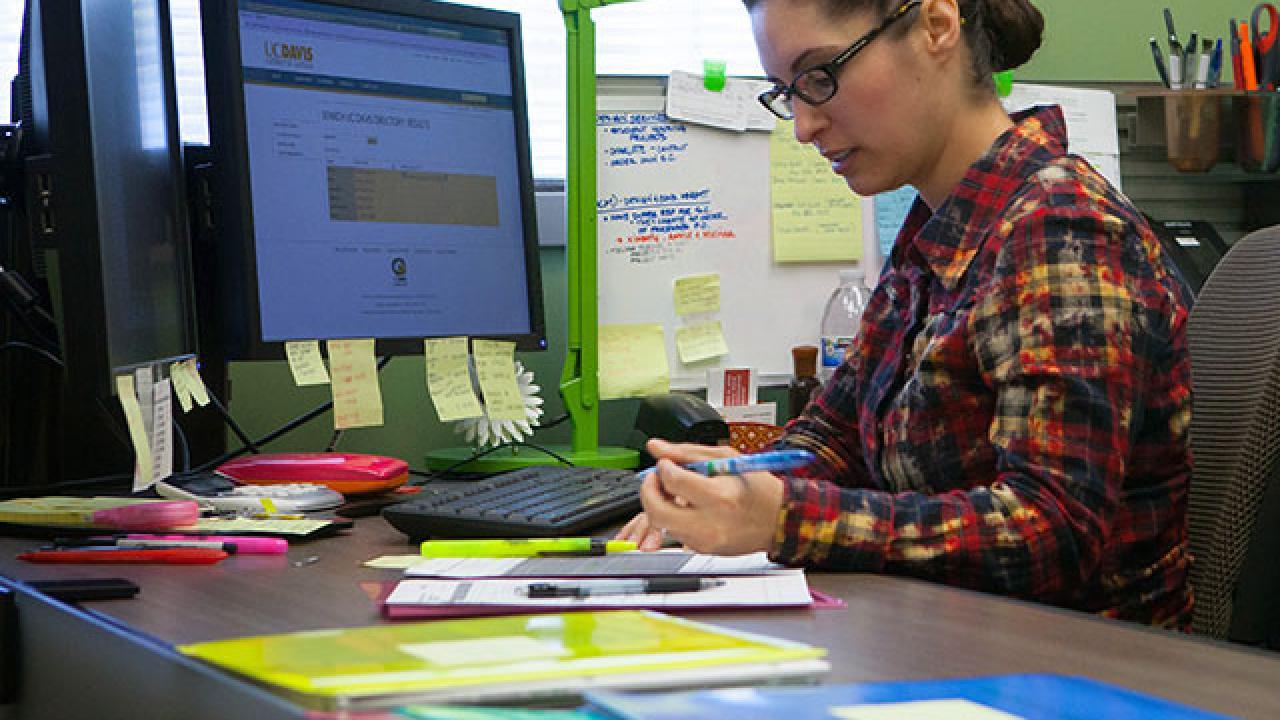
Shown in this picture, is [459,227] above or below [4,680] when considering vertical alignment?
above

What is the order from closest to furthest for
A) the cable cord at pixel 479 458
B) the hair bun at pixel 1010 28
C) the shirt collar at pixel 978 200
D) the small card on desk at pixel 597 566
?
the small card on desk at pixel 597 566
the shirt collar at pixel 978 200
the hair bun at pixel 1010 28
the cable cord at pixel 479 458

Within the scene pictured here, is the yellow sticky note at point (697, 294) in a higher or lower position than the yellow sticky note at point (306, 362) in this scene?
higher

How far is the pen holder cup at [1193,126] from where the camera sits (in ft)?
7.59

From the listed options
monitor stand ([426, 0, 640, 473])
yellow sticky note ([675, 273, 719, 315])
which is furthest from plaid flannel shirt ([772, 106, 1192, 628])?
yellow sticky note ([675, 273, 719, 315])

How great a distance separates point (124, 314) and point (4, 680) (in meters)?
0.37

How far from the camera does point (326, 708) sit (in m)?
0.56

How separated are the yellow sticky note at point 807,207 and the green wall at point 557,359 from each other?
0.22 meters

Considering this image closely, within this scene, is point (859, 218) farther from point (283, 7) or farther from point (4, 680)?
point (4, 680)

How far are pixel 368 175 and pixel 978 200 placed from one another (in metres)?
0.72

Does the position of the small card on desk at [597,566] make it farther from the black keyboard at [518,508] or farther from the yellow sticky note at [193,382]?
the yellow sticky note at [193,382]

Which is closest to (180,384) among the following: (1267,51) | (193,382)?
(193,382)

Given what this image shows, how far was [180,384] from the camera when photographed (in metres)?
1.36

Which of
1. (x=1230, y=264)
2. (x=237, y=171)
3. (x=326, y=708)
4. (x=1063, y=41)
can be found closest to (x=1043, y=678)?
(x=326, y=708)

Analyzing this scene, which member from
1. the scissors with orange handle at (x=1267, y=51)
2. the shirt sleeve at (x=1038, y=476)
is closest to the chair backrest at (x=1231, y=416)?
the shirt sleeve at (x=1038, y=476)
